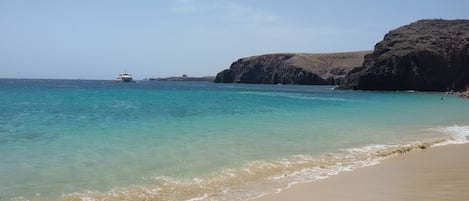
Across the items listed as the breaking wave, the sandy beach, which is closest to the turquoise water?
the breaking wave

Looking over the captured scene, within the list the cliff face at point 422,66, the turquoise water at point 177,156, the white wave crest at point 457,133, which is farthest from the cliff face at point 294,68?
the turquoise water at point 177,156

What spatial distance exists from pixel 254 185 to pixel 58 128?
1360 centimetres

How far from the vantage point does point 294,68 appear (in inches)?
6668

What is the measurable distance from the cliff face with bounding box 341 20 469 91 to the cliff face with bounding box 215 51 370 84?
53975 mm

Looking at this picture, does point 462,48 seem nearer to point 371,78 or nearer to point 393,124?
point 371,78

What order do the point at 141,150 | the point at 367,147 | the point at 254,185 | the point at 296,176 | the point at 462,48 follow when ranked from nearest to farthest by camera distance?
A: the point at 254,185 → the point at 296,176 → the point at 141,150 → the point at 367,147 → the point at 462,48

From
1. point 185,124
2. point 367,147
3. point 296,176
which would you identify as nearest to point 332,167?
point 296,176

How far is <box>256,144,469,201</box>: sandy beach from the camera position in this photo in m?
8.60

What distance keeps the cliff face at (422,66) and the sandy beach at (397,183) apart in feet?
282

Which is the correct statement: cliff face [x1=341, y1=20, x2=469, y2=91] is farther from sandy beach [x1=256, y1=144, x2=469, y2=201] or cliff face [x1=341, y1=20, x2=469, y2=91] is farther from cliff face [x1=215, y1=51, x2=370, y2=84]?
sandy beach [x1=256, y1=144, x2=469, y2=201]

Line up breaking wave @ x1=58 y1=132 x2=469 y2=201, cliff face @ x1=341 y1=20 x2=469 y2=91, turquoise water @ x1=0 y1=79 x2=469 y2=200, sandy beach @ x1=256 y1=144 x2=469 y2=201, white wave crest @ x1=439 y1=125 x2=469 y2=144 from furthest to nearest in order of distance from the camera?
cliff face @ x1=341 y1=20 x2=469 y2=91
white wave crest @ x1=439 y1=125 x2=469 y2=144
turquoise water @ x1=0 y1=79 x2=469 y2=200
breaking wave @ x1=58 y1=132 x2=469 y2=201
sandy beach @ x1=256 y1=144 x2=469 y2=201

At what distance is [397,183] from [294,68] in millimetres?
161243

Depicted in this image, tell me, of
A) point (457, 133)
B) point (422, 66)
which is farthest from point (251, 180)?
point (422, 66)

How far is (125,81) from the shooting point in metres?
187
